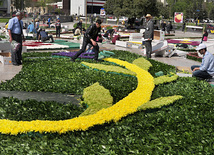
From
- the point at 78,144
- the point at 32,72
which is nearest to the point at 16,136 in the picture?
the point at 78,144

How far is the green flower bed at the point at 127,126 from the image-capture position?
4.12 meters

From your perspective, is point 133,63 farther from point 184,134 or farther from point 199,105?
point 184,134

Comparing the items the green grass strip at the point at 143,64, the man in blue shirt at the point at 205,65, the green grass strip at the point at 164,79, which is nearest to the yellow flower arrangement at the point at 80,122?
the green grass strip at the point at 164,79

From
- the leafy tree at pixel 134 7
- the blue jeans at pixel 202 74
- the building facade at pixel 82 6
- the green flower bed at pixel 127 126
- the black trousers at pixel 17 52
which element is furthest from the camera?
the building facade at pixel 82 6

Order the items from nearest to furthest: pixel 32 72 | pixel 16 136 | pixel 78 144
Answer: pixel 78 144 → pixel 16 136 → pixel 32 72

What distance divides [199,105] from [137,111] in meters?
1.28

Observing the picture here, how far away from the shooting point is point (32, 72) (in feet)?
30.3

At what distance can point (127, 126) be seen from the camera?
4922 mm

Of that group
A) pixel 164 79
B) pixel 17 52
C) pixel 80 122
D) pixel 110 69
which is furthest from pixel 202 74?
pixel 17 52

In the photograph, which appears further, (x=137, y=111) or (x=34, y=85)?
(x=34, y=85)

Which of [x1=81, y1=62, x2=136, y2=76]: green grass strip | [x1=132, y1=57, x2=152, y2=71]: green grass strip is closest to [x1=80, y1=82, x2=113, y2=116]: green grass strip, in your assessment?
[x1=81, y1=62, x2=136, y2=76]: green grass strip

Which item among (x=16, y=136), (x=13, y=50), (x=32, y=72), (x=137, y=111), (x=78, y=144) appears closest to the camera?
(x=78, y=144)

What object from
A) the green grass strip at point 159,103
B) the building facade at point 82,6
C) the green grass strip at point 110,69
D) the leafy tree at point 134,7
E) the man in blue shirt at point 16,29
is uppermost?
the building facade at point 82,6

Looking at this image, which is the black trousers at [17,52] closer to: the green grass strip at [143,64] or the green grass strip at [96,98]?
the green grass strip at [143,64]
